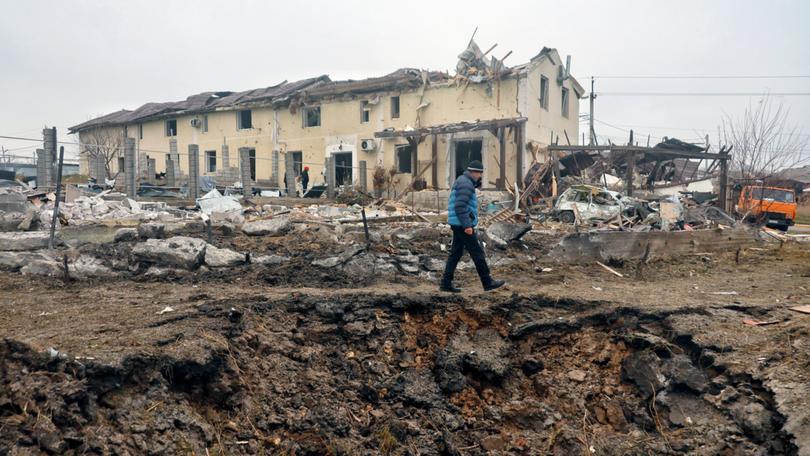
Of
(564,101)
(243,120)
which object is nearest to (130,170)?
(243,120)

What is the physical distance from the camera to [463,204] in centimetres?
613

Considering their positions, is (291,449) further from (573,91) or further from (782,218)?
(573,91)

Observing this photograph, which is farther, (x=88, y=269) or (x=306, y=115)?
(x=306, y=115)

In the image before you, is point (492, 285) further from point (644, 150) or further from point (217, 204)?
point (644, 150)

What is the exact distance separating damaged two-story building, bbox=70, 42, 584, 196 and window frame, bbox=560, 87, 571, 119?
0.05 meters

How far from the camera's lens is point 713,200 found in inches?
750

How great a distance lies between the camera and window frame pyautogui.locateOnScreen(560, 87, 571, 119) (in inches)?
990

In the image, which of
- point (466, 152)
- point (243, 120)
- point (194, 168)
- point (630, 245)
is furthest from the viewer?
point (243, 120)

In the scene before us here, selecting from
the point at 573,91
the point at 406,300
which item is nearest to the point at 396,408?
the point at 406,300

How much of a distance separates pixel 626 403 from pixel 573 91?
24294 millimetres

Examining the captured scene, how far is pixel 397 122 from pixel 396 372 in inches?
768

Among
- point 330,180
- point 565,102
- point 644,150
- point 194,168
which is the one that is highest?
point 565,102

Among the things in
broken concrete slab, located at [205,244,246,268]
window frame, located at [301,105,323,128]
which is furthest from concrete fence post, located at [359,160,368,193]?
broken concrete slab, located at [205,244,246,268]

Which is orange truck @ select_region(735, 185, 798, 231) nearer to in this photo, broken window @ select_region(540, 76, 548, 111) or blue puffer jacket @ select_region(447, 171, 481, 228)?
broken window @ select_region(540, 76, 548, 111)
